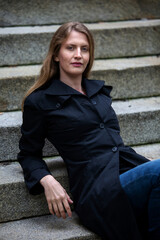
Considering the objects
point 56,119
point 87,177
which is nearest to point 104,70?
point 56,119

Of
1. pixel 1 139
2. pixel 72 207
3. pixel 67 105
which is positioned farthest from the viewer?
pixel 1 139

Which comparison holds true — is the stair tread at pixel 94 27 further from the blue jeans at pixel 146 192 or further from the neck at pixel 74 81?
the blue jeans at pixel 146 192

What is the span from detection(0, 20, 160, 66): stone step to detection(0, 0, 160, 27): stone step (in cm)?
18

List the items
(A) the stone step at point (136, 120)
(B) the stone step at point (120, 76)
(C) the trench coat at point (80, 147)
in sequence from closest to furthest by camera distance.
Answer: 1. (C) the trench coat at point (80, 147)
2. (A) the stone step at point (136, 120)
3. (B) the stone step at point (120, 76)

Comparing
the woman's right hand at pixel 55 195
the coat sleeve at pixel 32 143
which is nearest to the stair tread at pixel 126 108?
the coat sleeve at pixel 32 143

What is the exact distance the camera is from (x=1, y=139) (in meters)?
2.84

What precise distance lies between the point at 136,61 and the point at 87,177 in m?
1.82

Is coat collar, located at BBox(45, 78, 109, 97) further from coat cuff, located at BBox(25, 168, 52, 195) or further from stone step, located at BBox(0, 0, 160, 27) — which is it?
stone step, located at BBox(0, 0, 160, 27)

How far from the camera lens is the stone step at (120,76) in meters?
3.28

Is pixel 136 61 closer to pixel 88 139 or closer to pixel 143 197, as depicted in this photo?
pixel 88 139

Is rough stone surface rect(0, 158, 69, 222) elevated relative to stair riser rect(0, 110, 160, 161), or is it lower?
lower

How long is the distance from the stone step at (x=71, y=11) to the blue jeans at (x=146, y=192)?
98.6 inches

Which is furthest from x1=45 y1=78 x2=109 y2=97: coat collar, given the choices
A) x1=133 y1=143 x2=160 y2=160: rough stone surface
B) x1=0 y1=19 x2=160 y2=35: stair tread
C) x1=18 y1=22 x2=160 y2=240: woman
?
x1=0 y1=19 x2=160 y2=35: stair tread

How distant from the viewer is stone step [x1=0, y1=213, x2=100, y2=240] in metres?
2.31
